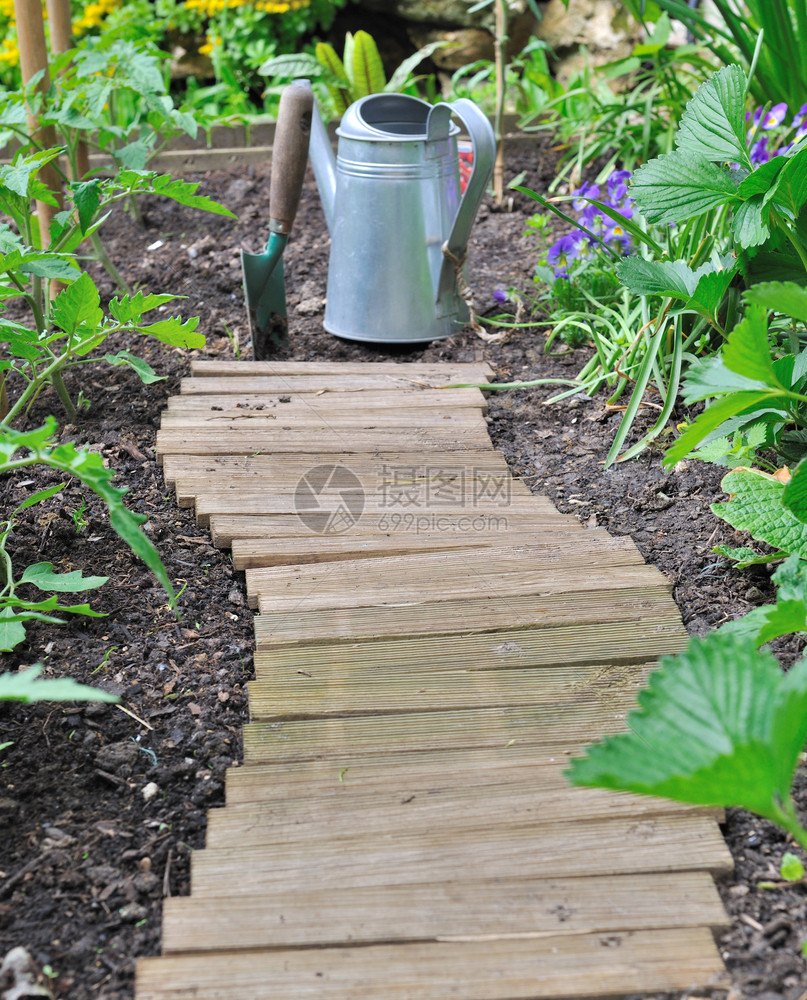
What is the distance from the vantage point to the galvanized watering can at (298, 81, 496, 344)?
2.37m

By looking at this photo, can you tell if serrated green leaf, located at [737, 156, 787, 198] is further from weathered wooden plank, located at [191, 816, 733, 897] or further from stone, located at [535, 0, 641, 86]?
stone, located at [535, 0, 641, 86]

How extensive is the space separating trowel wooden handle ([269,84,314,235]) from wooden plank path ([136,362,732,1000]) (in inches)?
29.6

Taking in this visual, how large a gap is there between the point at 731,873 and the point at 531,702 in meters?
0.33

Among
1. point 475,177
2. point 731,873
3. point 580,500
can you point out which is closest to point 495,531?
point 580,500

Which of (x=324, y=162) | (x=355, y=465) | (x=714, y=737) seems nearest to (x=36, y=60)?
(x=324, y=162)

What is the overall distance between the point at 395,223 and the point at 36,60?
3.11 ft

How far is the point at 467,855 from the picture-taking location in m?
1.02

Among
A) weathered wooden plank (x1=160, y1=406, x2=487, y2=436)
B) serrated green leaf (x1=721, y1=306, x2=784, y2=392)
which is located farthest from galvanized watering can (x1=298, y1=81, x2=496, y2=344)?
serrated green leaf (x1=721, y1=306, x2=784, y2=392)

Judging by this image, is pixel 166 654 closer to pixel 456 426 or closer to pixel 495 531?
pixel 495 531

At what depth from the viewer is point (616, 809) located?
108cm

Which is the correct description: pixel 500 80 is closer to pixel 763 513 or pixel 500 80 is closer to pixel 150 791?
pixel 763 513

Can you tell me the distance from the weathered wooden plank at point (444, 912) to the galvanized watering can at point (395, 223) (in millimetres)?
1723

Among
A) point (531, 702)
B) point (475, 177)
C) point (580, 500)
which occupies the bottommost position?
point (580, 500)

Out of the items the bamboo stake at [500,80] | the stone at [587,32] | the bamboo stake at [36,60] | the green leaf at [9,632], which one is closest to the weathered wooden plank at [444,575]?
the green leaf at [9,632]
